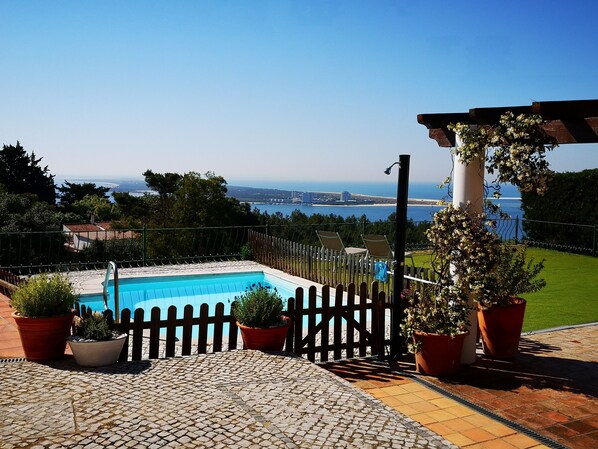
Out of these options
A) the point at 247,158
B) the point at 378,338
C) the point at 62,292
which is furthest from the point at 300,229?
the point at 247,158

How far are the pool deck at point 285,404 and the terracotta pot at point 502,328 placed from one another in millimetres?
192

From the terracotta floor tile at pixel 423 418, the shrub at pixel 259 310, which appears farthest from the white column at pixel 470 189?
the shrub at pixel 259 310

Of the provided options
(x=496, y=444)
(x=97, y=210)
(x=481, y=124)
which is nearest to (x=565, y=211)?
(x=481, y=124)

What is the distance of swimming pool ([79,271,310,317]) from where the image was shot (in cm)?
1243

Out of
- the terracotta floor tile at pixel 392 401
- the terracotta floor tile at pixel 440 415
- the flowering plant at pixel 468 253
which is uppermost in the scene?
the flowering plant at pixel 468 253

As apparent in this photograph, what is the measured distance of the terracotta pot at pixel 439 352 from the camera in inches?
236

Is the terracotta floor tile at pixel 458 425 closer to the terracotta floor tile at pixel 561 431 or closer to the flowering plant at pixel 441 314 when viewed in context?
the terracotta floor tile at pixel 561 431

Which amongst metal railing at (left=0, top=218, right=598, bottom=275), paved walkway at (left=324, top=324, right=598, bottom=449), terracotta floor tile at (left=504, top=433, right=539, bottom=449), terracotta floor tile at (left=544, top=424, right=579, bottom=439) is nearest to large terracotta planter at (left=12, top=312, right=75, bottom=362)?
paved walkway at (left=324, top=324, right=598, bottom=449)

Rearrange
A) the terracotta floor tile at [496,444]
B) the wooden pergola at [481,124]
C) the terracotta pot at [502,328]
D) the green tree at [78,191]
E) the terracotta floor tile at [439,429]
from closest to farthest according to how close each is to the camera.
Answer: the terracotta floor tile at [496,444] → the terracotta floor tile at [439,429] → the wooden pergola at [481,124] → the terracotta pot at [502,328] → the green tree at [78,191]

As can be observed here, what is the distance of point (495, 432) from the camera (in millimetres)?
4566

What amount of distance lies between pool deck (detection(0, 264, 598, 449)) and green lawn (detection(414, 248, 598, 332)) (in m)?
1.98

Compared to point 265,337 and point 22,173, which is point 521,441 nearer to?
point 265,337

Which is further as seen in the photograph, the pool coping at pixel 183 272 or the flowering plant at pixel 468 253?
the pool coping at pixel 183 272

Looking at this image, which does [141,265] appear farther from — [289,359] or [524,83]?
[524,83]
